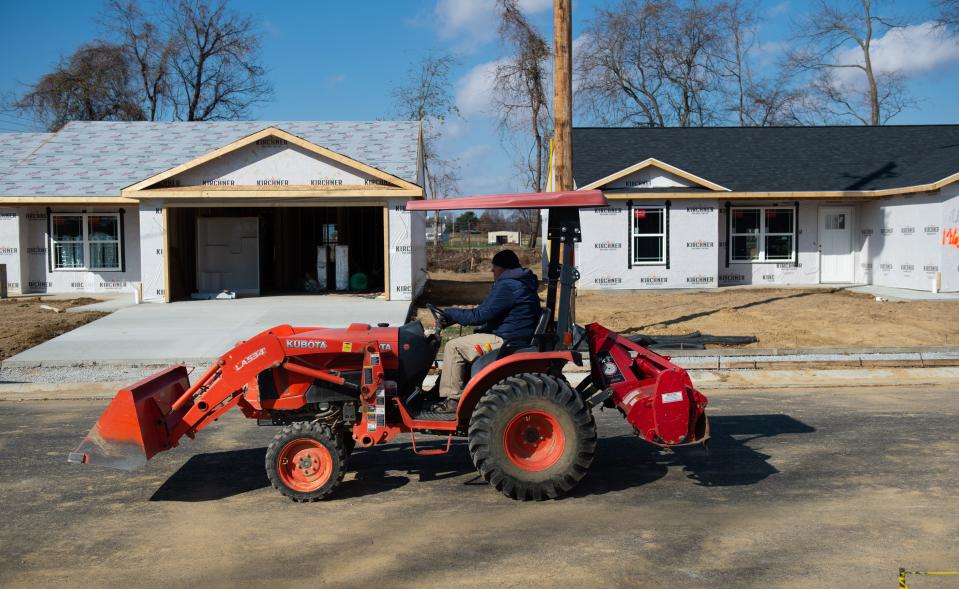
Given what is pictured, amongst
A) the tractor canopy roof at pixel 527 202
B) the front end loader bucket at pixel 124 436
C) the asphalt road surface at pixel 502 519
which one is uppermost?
the tractor canopy roof at pixel 527 202

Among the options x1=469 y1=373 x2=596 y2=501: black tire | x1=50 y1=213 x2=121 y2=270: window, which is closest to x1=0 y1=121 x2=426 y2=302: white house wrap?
x1=50 y1=213 x2=121 y2=270: window

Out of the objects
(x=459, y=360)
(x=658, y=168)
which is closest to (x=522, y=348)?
(x=459, y=360)

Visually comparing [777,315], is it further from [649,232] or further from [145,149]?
[145,149]

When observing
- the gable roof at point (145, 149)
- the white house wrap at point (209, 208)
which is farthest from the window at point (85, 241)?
the gable roof at point (145, 149)

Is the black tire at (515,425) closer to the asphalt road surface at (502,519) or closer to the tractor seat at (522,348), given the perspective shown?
the asphalt road surface at (502,519)

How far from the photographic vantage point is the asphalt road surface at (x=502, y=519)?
494 centimetres

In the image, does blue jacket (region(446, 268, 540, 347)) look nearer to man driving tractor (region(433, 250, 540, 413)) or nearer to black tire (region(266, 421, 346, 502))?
man driving tractor (region(433, 250, 540, 413))

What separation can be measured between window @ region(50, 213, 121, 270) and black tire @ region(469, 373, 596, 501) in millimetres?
19100

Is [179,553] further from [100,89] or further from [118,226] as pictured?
[100,89]

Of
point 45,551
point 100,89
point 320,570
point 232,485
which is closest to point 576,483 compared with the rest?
point 320,570

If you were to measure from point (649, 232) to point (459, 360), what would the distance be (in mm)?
17603

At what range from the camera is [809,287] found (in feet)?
76.5

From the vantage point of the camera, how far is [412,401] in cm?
659

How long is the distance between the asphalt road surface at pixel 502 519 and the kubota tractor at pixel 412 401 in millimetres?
342
